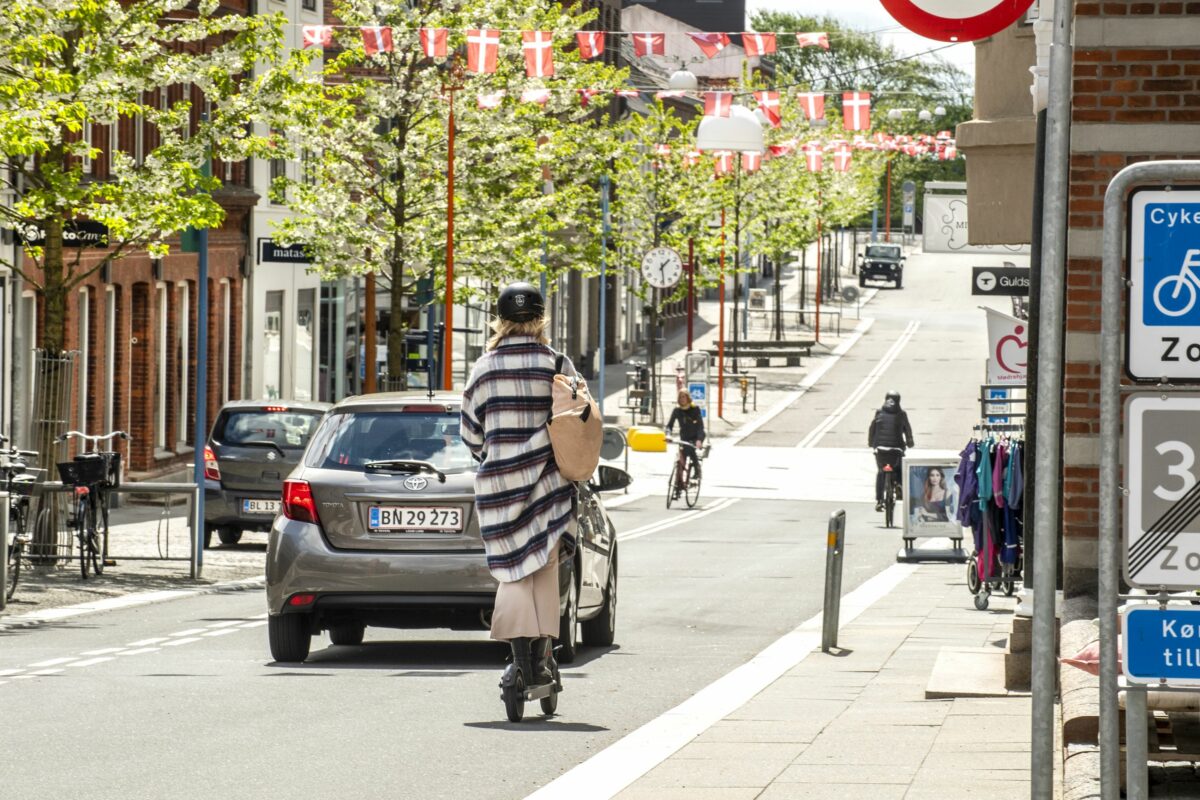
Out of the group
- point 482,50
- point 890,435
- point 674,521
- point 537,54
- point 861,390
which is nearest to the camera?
point 537,54

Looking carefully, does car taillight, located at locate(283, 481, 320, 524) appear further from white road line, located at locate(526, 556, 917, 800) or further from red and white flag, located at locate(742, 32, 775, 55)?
red and white flag, located at locate(742, 32, 775, 55)

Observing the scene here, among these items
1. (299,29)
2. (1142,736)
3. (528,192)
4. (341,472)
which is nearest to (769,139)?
(299,29)

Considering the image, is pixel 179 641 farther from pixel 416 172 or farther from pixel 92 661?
pixel 416 172

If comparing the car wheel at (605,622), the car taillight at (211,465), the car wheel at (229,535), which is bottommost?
the car wheel at (229,535)

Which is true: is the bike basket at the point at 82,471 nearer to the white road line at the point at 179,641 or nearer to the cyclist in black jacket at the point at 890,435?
the white road line at the point at 179,641

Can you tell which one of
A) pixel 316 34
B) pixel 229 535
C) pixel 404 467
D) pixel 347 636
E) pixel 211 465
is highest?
pixel 316 34

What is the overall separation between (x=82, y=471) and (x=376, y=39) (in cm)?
1470

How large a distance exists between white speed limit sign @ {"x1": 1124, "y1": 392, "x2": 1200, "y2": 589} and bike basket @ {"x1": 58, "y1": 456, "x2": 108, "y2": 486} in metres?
16.2

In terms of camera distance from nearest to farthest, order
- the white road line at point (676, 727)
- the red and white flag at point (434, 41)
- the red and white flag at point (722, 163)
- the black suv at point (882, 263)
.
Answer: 1. the white road line at point (676, 727)
2. the red and white flag at point (434, 41)
3. the red and white flag at point (722, 163)
4. the black suv at point (882, 263)

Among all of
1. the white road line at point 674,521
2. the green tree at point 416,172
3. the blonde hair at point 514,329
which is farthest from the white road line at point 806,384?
the blonde hair at point 514,329

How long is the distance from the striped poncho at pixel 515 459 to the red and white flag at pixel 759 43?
2012cm

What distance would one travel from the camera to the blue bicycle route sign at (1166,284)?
486cm

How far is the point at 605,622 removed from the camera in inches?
547

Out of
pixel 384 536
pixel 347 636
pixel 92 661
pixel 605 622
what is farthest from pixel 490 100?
pixel 384 536
